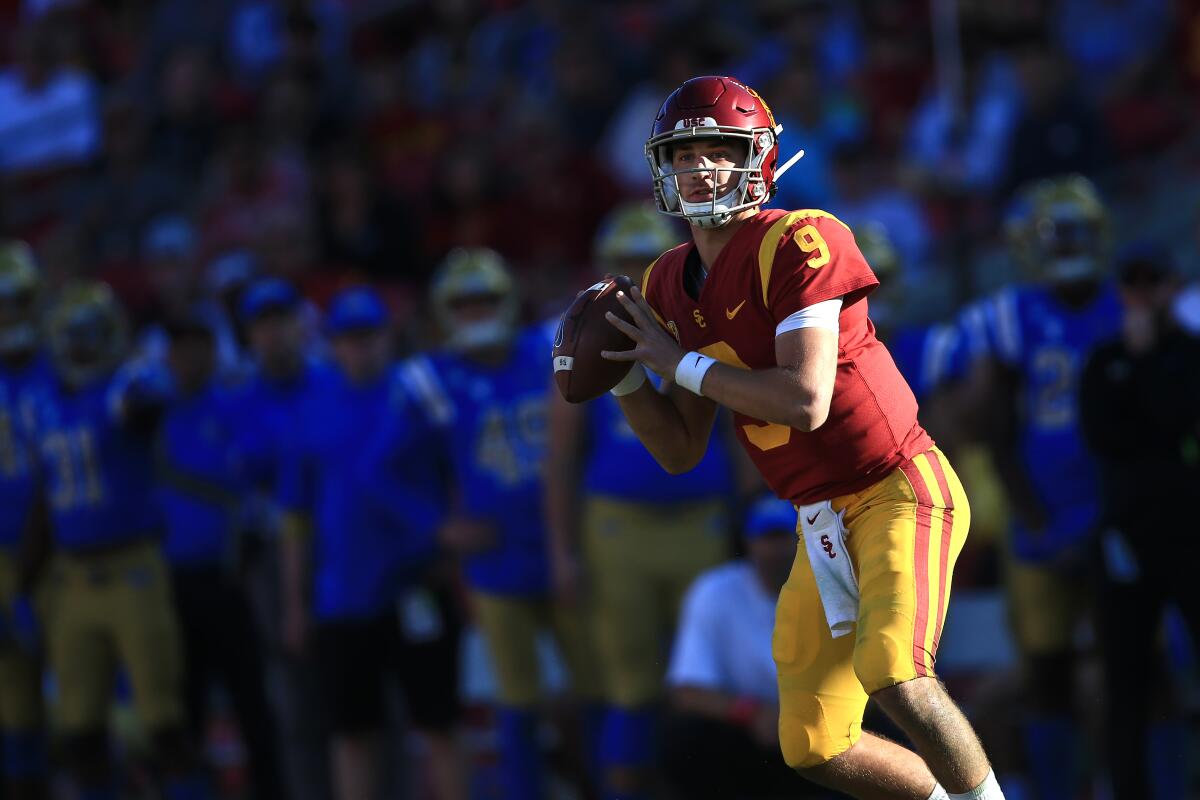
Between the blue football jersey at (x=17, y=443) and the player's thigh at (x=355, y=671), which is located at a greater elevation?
the blue football jersey at (x=17, y=443)

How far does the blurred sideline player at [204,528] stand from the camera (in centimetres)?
796

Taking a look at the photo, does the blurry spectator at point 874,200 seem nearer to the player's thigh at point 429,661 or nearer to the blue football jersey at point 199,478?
the player's thigh at point 429,661

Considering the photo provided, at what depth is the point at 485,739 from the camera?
9.12m

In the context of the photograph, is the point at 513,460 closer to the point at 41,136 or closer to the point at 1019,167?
the point at 1019,167

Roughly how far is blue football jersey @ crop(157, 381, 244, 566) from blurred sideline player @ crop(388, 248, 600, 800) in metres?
1.03

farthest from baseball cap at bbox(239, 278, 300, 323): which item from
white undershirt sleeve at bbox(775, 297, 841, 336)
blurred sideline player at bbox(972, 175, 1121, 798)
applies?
white undershirt sleeve at bbox(775, 297, 841, 336)

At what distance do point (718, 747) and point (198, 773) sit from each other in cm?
257

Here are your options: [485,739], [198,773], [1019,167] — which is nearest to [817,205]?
[1019,167]

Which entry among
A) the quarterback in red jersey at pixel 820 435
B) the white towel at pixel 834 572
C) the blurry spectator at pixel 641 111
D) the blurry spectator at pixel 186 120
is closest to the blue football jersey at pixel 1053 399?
the quarterback in red jersey at pixel 820 435

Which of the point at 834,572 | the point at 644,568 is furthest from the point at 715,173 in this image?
the point at 644,568

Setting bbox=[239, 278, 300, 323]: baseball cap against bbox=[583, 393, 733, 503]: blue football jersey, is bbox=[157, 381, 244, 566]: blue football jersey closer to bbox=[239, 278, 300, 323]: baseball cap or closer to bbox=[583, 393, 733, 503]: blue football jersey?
bbox=[239, 278, 300, 323]: baseball cap

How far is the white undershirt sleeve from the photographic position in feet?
14.0

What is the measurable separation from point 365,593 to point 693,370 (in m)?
3.60

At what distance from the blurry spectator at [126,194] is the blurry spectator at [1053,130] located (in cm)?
580
